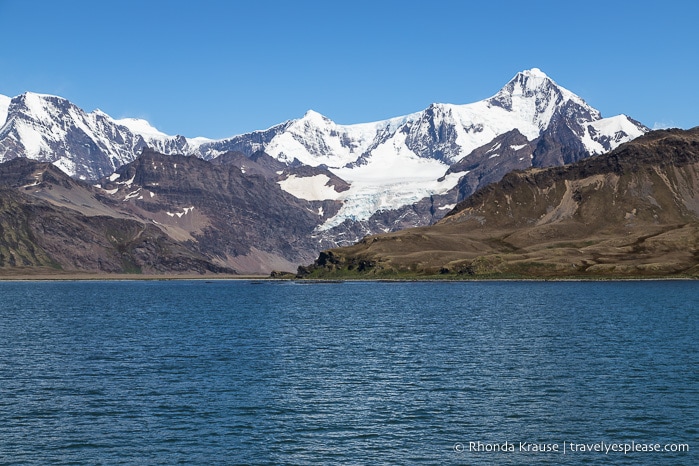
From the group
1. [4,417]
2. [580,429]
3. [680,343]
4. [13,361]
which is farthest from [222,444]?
[680,343]

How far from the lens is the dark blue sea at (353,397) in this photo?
6669 cm

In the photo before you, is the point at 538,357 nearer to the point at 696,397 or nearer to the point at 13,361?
the point at 696,397

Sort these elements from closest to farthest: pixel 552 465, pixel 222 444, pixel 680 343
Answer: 1. pixel 552 465
2. pixel 222 444
3. pixel 680 343

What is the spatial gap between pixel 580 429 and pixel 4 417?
4862 cm

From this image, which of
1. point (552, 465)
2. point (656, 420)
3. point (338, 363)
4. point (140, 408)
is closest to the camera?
point (552, 465)

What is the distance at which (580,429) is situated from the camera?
72812 mm

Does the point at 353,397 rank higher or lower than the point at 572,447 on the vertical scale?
higher

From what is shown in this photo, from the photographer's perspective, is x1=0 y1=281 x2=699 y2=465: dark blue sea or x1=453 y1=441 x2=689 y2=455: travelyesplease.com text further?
x1=0 y1=281 x2=699 y2=465: dark blue sea

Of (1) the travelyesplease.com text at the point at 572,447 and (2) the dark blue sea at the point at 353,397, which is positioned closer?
(1) the travelyesplease.com text at the point at 572,447

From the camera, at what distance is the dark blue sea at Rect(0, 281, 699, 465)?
219ft

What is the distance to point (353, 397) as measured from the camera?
86.6 m

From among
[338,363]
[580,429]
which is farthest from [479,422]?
[338,363]

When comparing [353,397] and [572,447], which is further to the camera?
[353,397]

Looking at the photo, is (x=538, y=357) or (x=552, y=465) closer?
(x=552, y=465)
